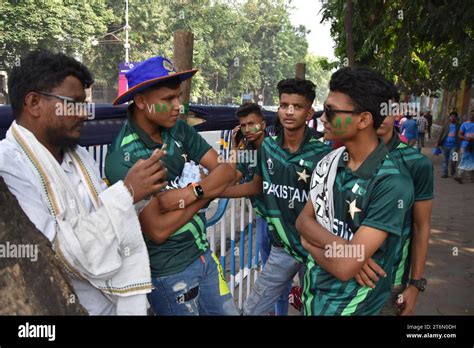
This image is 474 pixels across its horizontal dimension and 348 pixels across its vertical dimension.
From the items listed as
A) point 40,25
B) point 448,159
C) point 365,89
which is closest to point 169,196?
point 365,89

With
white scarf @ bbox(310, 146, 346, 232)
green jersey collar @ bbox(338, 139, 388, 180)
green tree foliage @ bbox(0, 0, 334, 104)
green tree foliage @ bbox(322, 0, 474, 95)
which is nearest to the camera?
green jersey collar @ bbox(338, 139, 388, 180)

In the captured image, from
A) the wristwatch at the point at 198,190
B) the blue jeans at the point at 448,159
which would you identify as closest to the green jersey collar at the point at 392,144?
the wristwatch at the point at 198,190

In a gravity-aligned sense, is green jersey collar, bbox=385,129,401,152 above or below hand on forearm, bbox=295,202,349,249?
above

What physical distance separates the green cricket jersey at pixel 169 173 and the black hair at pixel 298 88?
110 centimetres

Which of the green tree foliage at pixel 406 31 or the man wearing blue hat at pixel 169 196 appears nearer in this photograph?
the man wearing blue hat at pixel 169 196

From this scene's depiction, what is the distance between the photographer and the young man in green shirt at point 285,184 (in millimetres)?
3023

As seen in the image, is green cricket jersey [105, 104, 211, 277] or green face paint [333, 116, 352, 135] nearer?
green face paint [333, 116, 352, 135]

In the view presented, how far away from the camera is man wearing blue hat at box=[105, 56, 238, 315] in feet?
7.03

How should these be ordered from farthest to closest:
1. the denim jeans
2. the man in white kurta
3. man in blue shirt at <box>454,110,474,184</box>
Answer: man in blue shirt at <box>454,110,474,184</box>
the denim jeans
the man in white kurta

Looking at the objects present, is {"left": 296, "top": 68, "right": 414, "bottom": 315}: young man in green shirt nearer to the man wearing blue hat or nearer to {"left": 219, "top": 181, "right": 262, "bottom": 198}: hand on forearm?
the man wearing blue hat

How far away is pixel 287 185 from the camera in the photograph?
9.96ft

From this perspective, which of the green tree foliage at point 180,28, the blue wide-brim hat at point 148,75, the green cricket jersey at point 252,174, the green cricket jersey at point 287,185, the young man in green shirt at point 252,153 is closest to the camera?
the blue wide-brim hat at point 148,75

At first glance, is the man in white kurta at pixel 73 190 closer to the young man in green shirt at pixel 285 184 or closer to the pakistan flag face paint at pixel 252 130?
the young man in green shirt at pixel 285 184

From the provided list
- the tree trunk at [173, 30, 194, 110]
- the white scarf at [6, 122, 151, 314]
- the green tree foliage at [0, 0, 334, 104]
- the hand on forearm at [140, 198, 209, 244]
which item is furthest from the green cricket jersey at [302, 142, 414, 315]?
the green tree foliage at [0, 0, 334, 104]
